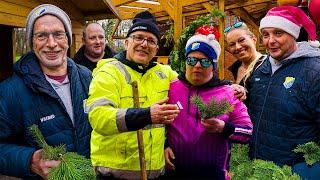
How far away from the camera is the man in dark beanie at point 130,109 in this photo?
2.18m

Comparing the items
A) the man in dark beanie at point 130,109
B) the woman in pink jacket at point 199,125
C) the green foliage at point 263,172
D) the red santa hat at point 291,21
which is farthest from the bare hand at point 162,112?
the red santa hat at point 291,21

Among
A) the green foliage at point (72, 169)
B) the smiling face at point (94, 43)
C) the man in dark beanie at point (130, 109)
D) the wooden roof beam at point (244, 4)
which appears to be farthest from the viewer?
the wooden roof beam at point (244, 4)

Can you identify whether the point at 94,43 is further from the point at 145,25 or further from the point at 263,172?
the point at 263,172

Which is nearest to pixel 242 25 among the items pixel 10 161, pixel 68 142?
pixel 68 142

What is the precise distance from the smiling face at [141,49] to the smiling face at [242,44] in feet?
4.36

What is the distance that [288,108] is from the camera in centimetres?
266

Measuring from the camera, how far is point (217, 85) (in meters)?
2.79

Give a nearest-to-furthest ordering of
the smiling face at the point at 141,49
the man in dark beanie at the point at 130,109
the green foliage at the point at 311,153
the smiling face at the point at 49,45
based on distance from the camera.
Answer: the green foliage at the point at 311,153, the man in dark beanie at the point at 130,109, the smiling face at the point at 49,45, the smiling face at the point at 141,49

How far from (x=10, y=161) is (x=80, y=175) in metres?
0.59

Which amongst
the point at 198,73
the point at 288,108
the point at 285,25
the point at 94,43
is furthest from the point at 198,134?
the point at 94,43

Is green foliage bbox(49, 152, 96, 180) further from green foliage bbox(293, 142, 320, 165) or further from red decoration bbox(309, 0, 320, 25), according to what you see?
red decoration bbox(309, 0, 320, 25)

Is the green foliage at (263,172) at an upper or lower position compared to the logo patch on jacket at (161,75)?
lower

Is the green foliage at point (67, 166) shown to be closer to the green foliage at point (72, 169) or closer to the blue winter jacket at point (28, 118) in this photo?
the green foliage at point (72, 169)

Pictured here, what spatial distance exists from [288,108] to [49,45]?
1.65 m
